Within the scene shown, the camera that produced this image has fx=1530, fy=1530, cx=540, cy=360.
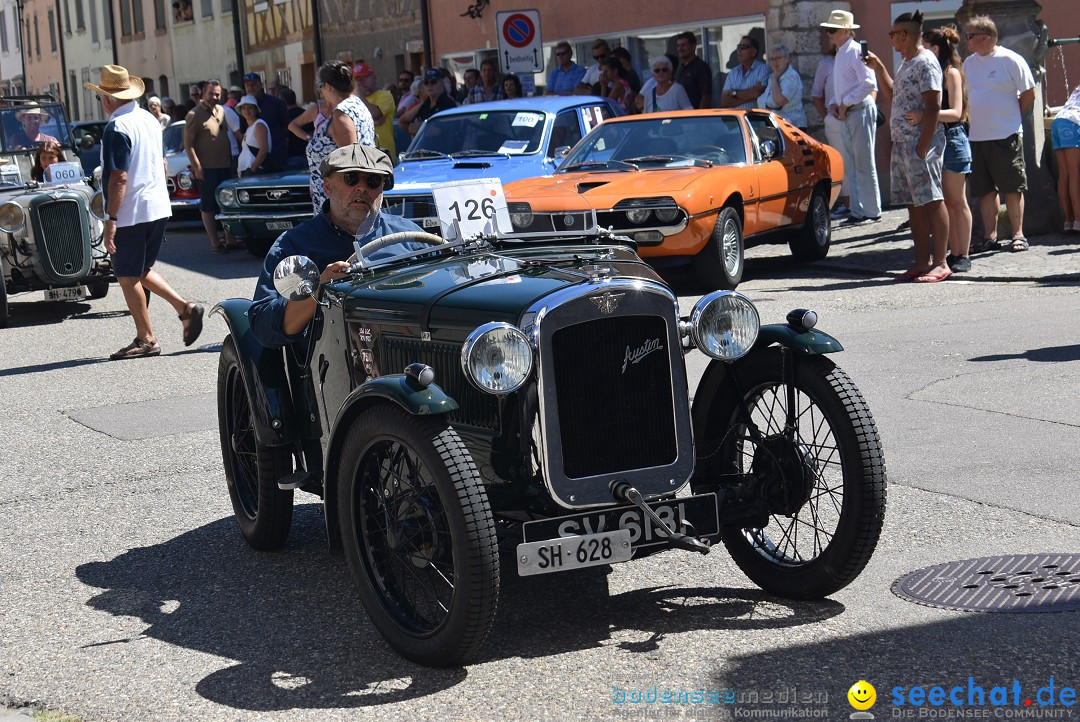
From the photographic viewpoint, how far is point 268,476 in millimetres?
5816

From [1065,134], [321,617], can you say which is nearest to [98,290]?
[1065,134]

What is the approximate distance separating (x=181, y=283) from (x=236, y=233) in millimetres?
1848

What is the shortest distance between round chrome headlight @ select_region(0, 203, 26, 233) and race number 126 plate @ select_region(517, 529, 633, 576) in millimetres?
10264

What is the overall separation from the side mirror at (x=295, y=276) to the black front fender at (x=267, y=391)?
2.20 ft

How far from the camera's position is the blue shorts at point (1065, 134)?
13.8 m

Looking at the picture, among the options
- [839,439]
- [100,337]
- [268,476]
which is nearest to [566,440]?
[839,439]

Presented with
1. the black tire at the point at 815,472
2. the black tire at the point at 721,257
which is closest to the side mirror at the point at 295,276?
the black tire at the point at 815,472

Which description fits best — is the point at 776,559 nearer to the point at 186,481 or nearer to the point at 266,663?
the point at 266,663

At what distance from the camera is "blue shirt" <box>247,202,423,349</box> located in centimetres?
554

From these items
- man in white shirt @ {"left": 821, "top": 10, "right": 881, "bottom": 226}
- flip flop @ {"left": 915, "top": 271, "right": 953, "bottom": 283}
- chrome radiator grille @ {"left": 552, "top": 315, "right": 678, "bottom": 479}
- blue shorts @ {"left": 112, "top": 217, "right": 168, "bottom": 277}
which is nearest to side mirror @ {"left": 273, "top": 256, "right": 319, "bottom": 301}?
chrome radiator grille @ {"left": 552, "top": 315, "right": 678, "bottom": 479}

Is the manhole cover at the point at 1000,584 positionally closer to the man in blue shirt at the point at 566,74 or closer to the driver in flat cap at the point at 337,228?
the driver in flat cap at the point at 337,228

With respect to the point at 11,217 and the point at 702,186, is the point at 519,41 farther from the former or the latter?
the point at 11,217

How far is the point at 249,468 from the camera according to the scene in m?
6.18

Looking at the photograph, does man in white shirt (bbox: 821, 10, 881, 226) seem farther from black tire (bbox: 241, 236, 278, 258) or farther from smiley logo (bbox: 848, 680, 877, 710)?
smiley logo (bbox: 848, 680, 877, 710)
